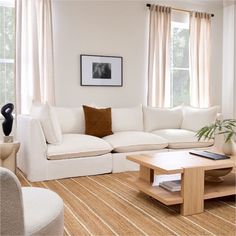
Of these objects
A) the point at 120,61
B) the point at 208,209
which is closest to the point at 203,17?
the point at 120,61

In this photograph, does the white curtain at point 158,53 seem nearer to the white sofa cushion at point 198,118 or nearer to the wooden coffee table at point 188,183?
the white sofa cushion at point 198,118

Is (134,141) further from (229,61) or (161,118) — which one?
(229,61)

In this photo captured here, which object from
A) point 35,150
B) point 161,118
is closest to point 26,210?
point 35,150

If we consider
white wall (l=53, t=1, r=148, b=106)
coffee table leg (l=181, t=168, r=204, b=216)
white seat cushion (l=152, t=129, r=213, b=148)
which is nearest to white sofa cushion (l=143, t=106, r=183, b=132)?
white seat cushion (l=152, t=129, r=213, b=148)

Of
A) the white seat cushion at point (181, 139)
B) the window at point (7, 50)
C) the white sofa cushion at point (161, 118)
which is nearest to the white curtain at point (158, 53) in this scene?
the white sofa cushion at point (161, 118)

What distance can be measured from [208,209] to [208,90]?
3.55m

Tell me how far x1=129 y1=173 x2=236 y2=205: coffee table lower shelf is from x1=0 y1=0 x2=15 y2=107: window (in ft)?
8.51

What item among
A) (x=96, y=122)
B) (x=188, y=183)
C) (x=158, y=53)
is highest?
(x=158, y=53)

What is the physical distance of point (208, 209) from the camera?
255cm

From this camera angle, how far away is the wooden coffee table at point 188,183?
2.41m

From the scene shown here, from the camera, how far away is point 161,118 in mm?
4762

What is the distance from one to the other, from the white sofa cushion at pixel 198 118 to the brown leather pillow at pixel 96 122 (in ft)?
4.55

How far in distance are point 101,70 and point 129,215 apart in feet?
9.83

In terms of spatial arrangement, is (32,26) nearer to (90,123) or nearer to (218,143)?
(90,123)
